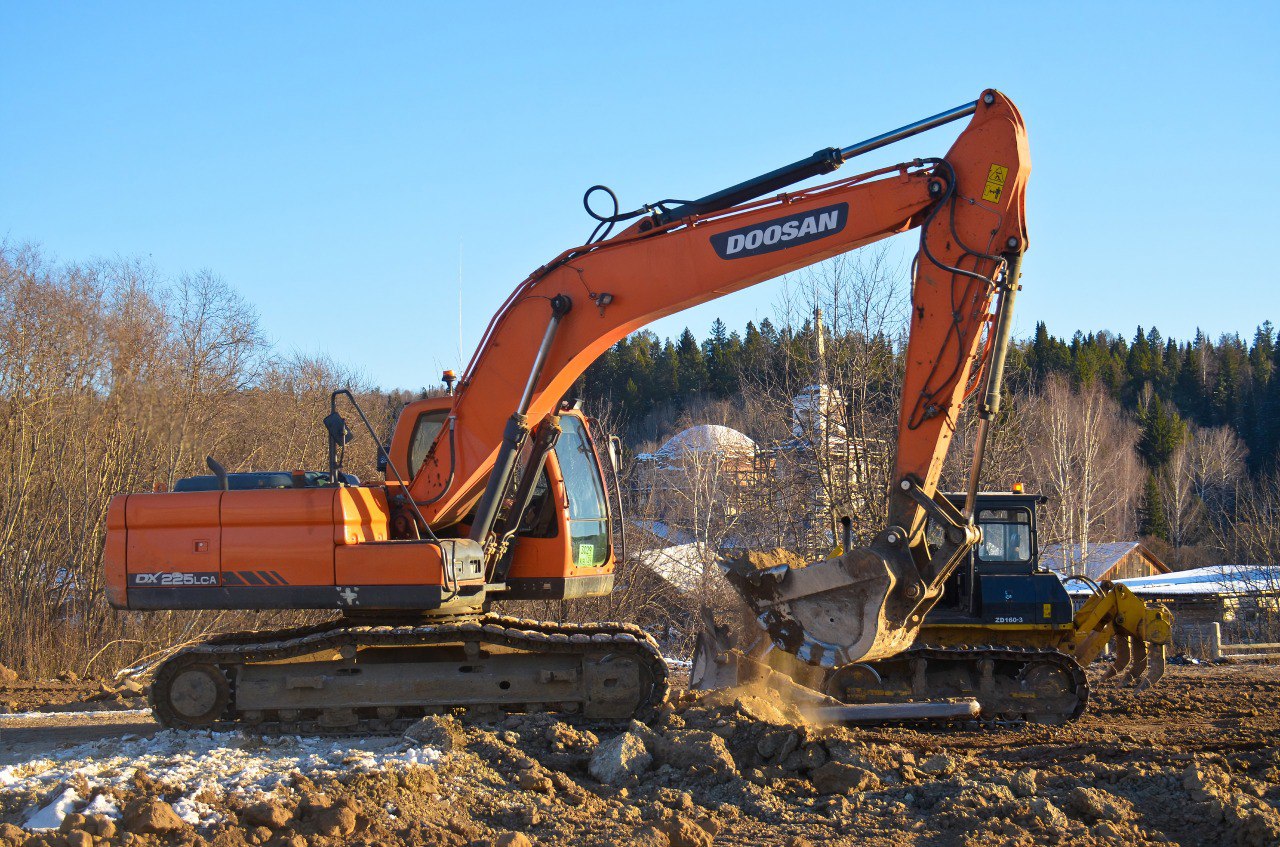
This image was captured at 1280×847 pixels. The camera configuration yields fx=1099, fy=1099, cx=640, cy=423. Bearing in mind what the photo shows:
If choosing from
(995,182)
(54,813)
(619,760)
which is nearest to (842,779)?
(619,760)

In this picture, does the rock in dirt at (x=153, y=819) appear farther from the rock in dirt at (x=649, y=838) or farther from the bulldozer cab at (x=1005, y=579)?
the bulldozer cab at (x=1005, y=579)

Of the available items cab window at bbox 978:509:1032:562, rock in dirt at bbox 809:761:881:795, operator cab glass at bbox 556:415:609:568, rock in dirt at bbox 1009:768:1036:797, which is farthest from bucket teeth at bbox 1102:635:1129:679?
rock in dirt at bbox 809:761:881:795

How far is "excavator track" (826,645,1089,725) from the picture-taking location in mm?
10602

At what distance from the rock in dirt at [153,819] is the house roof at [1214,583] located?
61.7 feet

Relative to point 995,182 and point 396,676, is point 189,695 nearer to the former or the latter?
point 396,676

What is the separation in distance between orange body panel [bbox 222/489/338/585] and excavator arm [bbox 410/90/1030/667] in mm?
846

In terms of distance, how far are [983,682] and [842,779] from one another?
14.1 feet

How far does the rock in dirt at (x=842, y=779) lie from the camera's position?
22.4ft

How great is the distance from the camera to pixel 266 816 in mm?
5699

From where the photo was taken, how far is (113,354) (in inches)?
538

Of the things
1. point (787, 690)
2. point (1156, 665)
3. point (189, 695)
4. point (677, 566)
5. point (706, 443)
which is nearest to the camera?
point (189, 695)

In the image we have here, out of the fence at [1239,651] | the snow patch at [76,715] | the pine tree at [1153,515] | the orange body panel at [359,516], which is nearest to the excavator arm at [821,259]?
the orange body panel at [359,516]

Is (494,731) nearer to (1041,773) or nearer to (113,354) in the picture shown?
(1041,773)

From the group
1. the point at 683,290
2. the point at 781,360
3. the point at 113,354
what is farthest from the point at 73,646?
the point at 781,360
